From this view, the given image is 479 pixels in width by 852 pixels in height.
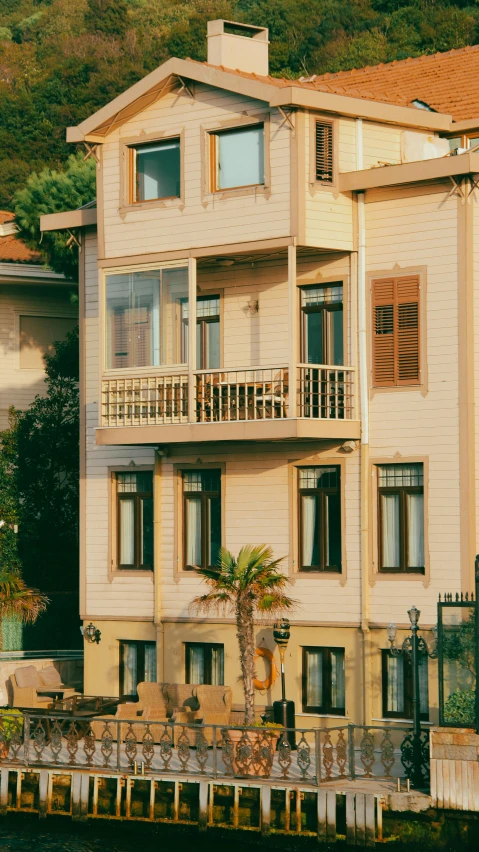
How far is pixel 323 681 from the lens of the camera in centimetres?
2816

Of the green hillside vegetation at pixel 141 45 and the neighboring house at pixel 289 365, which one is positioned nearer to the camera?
the neighboring house at pixel 289 365

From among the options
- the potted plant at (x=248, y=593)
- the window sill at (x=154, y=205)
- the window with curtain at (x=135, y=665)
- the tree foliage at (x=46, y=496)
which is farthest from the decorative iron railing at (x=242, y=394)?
the tree foliage at (x=46, y=496)

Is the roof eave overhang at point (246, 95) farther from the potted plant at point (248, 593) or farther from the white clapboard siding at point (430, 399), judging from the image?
the potted plant at point (248, 593)

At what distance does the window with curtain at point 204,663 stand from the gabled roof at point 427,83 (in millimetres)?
10415

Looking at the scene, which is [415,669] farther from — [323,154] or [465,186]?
[323,154]

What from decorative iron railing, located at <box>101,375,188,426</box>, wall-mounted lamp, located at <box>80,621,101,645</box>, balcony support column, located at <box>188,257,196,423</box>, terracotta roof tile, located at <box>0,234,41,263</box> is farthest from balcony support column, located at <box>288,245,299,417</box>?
terracotta roof tile, located at <box>0,234,41,263</box>

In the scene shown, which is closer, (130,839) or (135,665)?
(130,839)

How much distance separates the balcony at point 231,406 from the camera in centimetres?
2731

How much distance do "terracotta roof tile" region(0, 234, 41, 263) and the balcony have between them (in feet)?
38.9

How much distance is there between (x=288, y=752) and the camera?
78.5 feet

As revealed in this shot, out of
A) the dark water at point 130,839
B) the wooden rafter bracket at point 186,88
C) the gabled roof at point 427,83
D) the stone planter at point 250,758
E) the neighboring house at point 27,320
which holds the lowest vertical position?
the dark water at point 130,839

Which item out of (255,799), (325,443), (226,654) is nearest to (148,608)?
(226,654)

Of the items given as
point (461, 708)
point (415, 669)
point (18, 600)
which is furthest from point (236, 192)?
point (18, 600)

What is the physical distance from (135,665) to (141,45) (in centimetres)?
5953
